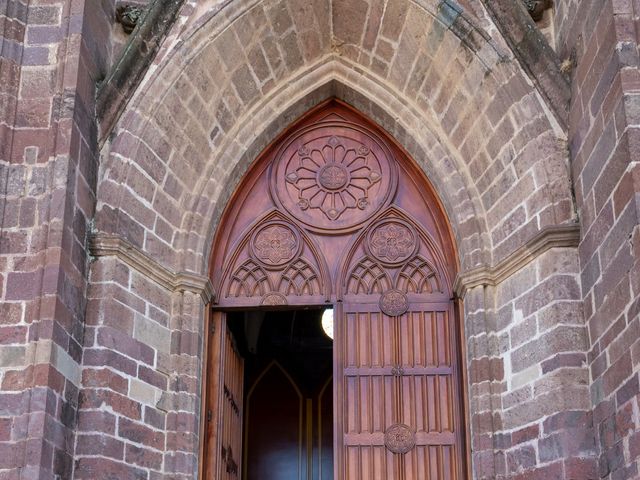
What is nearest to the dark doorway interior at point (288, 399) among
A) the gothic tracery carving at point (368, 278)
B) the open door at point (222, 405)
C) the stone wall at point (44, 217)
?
the open door at point (222, 405)

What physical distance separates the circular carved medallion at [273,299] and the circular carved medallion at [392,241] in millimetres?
799

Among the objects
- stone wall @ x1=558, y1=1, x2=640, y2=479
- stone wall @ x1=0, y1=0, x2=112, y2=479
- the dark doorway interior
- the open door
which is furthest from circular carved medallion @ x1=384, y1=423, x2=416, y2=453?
the dark doorway interior

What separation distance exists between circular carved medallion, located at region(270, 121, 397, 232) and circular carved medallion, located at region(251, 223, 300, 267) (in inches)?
6.4

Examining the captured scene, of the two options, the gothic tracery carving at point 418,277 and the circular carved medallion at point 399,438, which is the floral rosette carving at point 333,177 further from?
the circular carved medallion at point 399,438

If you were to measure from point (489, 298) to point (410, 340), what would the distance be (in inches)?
28.7

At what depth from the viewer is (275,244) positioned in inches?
306

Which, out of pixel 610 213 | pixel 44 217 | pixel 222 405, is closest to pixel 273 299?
pixel 222 405

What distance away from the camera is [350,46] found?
8.04m

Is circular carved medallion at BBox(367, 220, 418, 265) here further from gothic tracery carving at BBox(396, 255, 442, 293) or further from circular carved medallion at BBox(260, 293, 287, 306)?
circular carved medallion at BBox(260, 293, 287, 306)

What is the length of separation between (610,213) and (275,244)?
9.50 feet

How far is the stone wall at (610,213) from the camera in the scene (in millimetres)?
5355

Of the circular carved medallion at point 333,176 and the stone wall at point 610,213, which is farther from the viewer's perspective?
the circular carved medallion at point 333,176

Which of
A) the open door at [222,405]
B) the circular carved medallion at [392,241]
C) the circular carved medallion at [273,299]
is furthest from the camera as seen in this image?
the circular carved medallion at [392,241]

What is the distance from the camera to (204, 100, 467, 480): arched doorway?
23.4 ft
